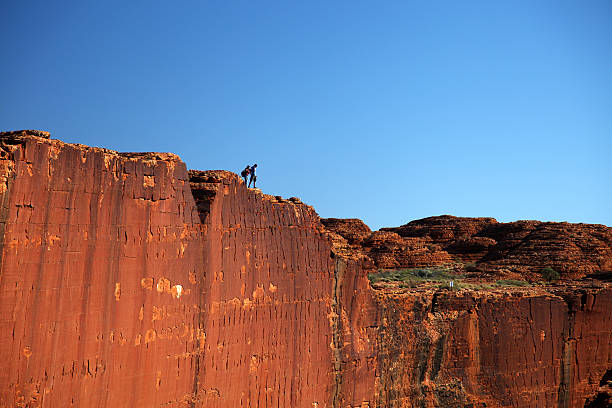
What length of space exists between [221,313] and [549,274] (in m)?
25.6

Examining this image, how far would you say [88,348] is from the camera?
7.55 meters

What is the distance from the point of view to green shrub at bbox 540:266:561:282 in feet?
99.9

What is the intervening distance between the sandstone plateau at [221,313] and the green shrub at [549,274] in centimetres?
1349

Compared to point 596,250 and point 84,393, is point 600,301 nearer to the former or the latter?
point 84,393

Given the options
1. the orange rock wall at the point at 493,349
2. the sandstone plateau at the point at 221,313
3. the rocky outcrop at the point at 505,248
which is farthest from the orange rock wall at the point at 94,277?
the rocky outcrop at the point at 505,248

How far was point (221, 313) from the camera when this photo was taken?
9.46 meters

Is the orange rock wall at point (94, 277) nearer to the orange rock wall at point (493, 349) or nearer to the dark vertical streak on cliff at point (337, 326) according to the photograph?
the dark vertical streak on cliff at point (337, 326)

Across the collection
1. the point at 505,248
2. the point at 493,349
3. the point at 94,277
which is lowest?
the point at 493,349

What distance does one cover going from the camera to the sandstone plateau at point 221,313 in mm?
7098

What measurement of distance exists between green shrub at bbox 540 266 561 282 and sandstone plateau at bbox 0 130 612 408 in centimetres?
1349

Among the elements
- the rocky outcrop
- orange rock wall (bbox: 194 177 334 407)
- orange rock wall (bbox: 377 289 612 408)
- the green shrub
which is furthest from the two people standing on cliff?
the green shrub

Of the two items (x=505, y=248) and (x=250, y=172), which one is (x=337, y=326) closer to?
(x=250, y=172)

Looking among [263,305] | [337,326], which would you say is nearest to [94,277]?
[263,305]

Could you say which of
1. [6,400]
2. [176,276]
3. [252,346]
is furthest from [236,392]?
[6,400]
